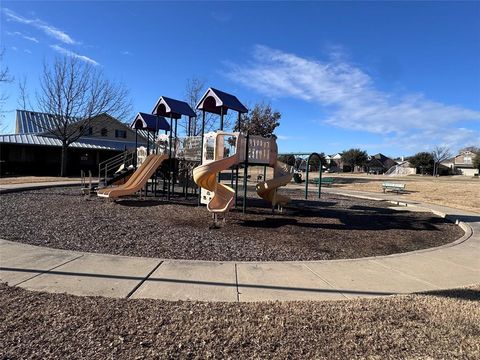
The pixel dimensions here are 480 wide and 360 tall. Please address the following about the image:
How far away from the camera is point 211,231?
9.34m

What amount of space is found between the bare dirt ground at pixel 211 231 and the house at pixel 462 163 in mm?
94021

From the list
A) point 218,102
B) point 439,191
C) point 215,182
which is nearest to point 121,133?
point 439,191

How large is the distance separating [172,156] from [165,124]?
13.6 ft

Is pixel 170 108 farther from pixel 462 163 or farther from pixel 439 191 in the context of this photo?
pixel 462 163

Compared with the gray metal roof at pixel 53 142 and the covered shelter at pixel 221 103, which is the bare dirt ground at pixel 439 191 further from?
the gray metal roof at pixel 53 142

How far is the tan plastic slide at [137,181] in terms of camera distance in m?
14.1

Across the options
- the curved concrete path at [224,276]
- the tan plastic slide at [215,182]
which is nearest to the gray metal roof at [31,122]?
the tan plastic slide at [215,182]

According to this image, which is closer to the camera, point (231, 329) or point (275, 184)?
point (231, 329)

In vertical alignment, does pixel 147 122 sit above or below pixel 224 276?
above

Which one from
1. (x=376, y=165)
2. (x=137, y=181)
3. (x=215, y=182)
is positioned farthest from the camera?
(x=376, y=165)

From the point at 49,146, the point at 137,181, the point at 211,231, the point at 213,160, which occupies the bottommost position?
the point at 211,231

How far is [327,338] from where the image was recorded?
3781 mm

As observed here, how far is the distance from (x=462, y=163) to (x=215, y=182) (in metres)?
109

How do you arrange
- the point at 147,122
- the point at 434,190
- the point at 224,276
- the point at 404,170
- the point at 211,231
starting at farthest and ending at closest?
the point at 404,170 → the point at 434,190 → the point at 147,122 → the point at 211,231 → the point at 224,276
